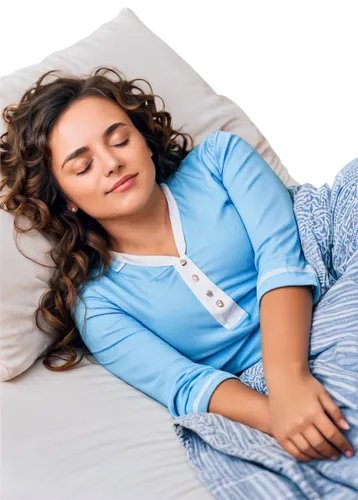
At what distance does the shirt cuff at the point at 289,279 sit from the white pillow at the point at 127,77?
0.42 metres

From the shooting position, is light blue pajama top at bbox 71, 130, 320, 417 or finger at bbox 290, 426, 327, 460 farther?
light blue pajama top at bbox 71, 130, 320, 417

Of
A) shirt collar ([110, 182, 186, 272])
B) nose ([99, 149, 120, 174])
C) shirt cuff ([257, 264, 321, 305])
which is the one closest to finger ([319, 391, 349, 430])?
shirt cuff ([257, 264, 321, 305])

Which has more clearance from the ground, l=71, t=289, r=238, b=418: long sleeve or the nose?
the nose

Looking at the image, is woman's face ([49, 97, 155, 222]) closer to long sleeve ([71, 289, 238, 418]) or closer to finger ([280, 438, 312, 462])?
long sleeve ([71, 289, 238, 418])

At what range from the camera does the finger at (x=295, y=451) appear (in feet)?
3.29

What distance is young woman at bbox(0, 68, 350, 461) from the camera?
1.23 meters

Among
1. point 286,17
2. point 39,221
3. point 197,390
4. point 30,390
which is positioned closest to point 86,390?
point 30,390

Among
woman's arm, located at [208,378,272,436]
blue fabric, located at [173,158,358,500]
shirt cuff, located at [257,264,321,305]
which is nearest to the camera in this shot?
blue fabric, located at [173,158,358,500]

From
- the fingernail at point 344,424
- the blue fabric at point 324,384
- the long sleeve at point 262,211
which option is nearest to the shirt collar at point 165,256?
the long sleeve at point 262,211

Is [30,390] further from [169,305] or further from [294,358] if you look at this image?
[294,358]

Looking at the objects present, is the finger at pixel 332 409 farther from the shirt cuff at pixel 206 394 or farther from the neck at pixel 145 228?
the neck at pixel 145 228

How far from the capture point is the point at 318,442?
3.22ft

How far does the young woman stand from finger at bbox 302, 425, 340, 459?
193mm

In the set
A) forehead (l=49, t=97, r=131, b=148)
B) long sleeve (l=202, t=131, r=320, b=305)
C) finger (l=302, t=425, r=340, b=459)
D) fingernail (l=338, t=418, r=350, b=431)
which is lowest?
finger (l=302, t=425, r=340, b=459)
